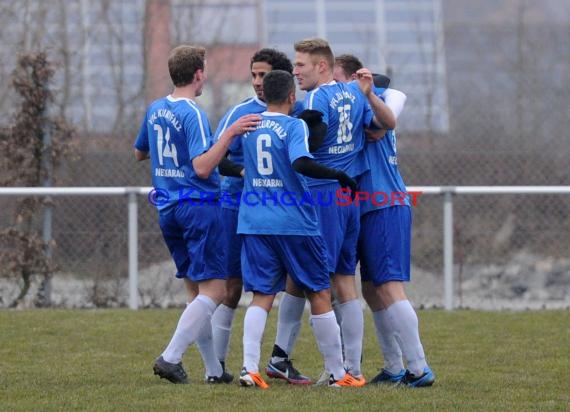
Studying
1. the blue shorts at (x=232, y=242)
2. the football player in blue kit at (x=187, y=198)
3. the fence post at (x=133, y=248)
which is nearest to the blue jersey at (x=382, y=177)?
the blue shorts at (x=232, y=242)

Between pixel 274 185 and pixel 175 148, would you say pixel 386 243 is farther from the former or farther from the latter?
pixel 175 148

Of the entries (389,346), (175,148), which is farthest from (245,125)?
(389,346)

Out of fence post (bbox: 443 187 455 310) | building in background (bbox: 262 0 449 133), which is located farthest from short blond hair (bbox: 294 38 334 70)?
building in background (bbox: 262 0 449 133)

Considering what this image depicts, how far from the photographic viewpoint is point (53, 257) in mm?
11336

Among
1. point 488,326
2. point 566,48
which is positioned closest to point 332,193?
point 488,326

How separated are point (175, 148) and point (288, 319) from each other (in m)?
1.29

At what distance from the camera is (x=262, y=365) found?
778 centimetres

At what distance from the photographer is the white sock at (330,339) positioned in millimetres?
6543

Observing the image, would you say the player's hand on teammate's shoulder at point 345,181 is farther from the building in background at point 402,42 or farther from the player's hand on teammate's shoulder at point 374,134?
the building in background at point 402,42

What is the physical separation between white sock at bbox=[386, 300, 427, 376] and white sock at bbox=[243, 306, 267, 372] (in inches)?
30.7

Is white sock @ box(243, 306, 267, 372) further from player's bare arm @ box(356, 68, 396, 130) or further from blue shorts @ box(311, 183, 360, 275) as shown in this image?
player's bare arm @ box(356, 68, 396, 130)

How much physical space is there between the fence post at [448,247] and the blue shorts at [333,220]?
14.6ft

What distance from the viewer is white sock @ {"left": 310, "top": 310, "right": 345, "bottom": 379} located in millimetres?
6543

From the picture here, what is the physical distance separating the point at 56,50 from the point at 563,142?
5758 mm
